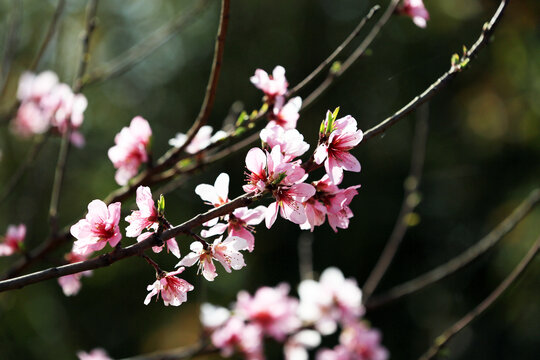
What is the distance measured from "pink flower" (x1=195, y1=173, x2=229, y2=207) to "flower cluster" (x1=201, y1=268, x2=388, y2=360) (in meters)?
1.09

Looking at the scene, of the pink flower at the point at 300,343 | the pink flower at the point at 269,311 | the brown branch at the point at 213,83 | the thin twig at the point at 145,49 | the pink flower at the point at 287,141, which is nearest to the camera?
the pink flower at the point at 287,141

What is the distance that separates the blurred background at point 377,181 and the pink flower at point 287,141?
4.23m

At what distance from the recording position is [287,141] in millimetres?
841

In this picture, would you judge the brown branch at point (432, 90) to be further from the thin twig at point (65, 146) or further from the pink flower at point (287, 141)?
the thin twig at point (65, 146)

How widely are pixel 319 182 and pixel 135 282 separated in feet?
17.5

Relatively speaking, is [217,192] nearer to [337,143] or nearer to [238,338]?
[337,143]

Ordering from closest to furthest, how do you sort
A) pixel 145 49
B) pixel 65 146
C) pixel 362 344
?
pixel 65 146 < pixel 145 49 < pixel 362 344

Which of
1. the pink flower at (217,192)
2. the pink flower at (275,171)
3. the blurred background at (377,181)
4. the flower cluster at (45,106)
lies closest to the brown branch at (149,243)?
the pink flower at (275,171)

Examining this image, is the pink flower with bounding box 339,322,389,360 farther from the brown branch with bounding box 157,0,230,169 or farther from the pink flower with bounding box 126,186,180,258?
the pink flower with bounding box 126,186,180,258

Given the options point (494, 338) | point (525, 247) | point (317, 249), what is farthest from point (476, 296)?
point (317, 249)

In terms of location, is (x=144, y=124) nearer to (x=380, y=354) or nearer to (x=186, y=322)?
(x=380, y=354)

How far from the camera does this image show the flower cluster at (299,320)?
2008 millimetres

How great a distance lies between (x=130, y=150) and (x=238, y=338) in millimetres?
927

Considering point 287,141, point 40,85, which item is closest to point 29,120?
point 40,85
